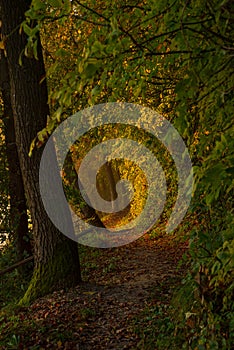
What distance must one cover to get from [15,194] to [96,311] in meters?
4.14

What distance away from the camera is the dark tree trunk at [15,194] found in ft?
32.1

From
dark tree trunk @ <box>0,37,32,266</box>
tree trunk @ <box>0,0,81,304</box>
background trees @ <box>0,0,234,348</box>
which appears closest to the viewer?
background trees @ <box>0,0,234,348</box>

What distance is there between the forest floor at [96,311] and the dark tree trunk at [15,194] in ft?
5.16

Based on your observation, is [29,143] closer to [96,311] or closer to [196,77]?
[96,311]

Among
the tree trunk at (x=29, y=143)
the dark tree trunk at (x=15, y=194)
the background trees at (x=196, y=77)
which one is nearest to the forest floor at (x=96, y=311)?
the tree trunk at (x=29, y=143)

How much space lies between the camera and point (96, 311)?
6.79 m

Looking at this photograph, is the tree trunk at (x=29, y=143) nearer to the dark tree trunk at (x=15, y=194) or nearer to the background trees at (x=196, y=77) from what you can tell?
the dark tree trunk at (x=15, y=194)

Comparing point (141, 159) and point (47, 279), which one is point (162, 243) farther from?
point (47, 279)

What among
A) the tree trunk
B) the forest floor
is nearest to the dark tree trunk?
the forest floor

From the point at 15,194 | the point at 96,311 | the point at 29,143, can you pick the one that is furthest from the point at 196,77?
the point at 15,194

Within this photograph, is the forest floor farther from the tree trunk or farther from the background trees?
the background trees

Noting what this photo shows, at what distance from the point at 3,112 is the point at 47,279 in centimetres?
411

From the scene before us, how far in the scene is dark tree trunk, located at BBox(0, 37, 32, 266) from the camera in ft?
32.1

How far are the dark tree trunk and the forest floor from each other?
1572mm
